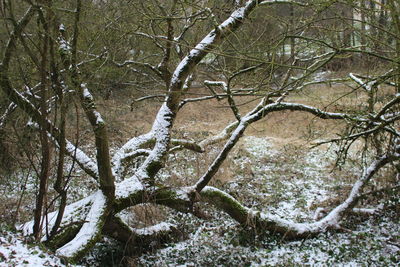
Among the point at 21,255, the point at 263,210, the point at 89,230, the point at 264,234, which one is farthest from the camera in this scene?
the point at 263,210

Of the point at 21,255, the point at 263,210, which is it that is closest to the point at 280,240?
the point at 263,210

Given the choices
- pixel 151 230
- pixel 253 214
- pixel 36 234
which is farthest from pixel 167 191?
pixel 36 234

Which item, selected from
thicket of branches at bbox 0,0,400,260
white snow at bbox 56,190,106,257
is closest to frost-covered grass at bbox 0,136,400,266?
thicket of branches at bbox 0,0,400,260

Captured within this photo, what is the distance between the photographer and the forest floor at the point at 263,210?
5895 mm

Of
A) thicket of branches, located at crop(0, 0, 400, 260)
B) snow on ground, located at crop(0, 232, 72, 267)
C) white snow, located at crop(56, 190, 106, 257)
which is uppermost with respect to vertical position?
thicket of branches, located at crop(0, 0, 400, 260)

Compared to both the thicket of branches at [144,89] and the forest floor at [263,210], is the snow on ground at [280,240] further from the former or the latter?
the thicket of branches at [144,89]

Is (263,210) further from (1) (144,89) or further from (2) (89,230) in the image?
(2) (89,230)

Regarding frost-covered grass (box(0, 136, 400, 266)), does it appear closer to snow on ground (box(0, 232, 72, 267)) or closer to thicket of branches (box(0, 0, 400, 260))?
snow on ground (box(0, 232, 72, 267))

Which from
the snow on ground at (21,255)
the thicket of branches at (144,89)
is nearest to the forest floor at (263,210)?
the snow on ground at (21,255)

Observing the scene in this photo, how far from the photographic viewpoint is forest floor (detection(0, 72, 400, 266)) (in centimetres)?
589

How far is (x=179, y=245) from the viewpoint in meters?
Result: 6.65

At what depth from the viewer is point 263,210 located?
314 inches

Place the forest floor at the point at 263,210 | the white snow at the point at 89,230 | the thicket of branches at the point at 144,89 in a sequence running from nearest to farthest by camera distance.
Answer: the thicket of branches at the point at 144,89 < the white snow at the point at 89,230 < the forest floor at the point at 263,210

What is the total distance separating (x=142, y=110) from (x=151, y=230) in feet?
32.5
